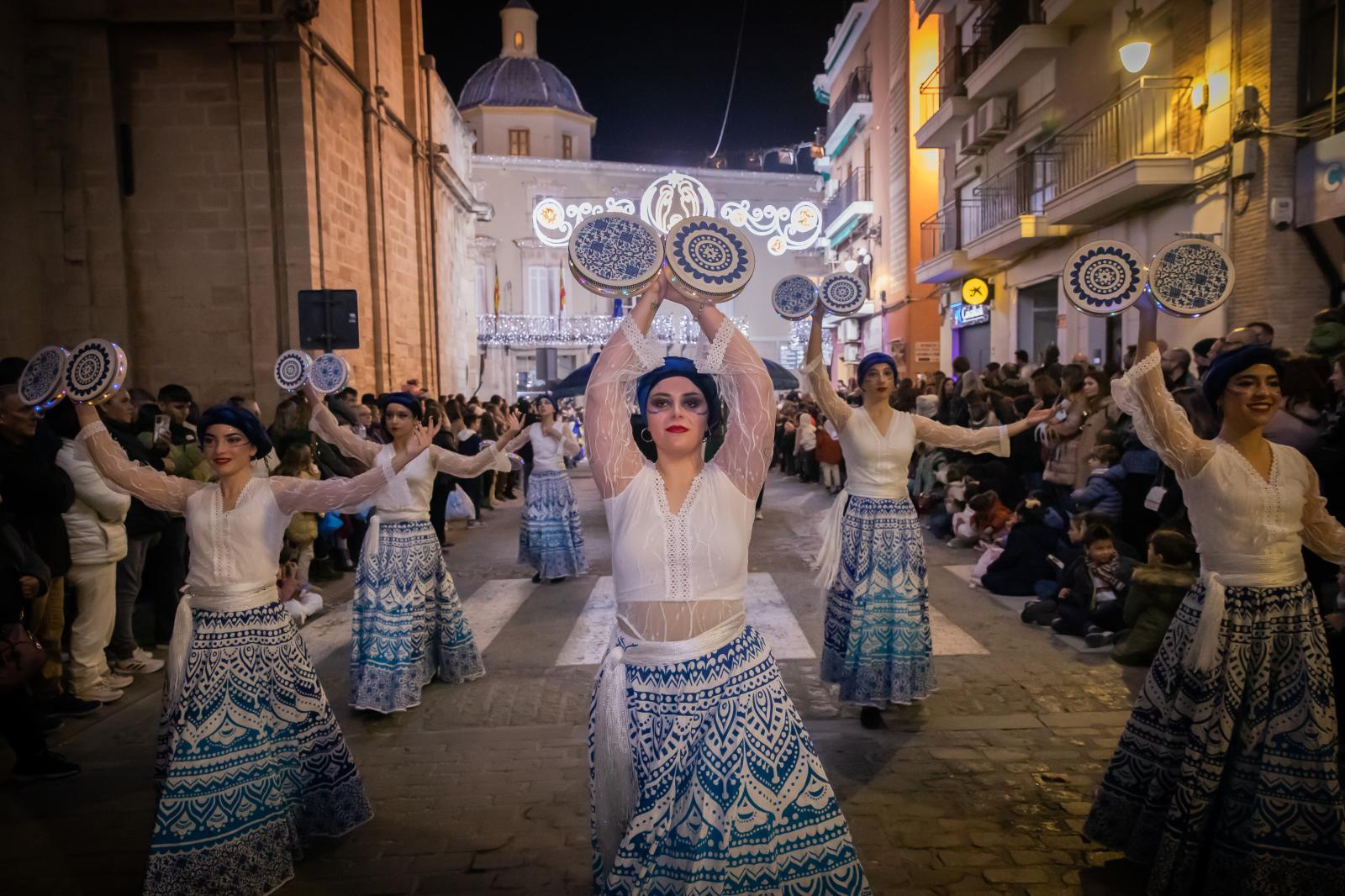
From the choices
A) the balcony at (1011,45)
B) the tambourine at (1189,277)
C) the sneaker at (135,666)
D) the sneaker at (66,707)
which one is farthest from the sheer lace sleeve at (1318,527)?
the balcony at (1011,45)

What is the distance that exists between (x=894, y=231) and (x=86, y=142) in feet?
68.8

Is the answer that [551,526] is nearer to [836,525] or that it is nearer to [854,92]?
[836,525]

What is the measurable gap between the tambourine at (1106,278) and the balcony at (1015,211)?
477 inches

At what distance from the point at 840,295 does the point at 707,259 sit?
2556 millimetres

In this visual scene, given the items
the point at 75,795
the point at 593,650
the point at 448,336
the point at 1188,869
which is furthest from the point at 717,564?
the point at 448,336

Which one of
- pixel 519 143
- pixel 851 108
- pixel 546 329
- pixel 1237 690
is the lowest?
pixel 1237 690

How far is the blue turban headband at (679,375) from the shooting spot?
2.81 m

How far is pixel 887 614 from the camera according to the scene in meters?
5.27

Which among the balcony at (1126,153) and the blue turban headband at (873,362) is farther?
the balcony at (1126,153)

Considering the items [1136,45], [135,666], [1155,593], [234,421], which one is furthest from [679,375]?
[1136,45]

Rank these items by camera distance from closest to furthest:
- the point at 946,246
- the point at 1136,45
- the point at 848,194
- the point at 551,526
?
the point at 551,526 < the point at 1136,45 < the point at 946,246 < the point at 848,194

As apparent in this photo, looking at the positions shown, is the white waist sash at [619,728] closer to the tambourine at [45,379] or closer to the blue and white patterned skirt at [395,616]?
the tambourine at [45,379]

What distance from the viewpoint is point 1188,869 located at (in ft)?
10.8

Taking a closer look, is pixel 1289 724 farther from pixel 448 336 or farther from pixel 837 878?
pixel 448 336
